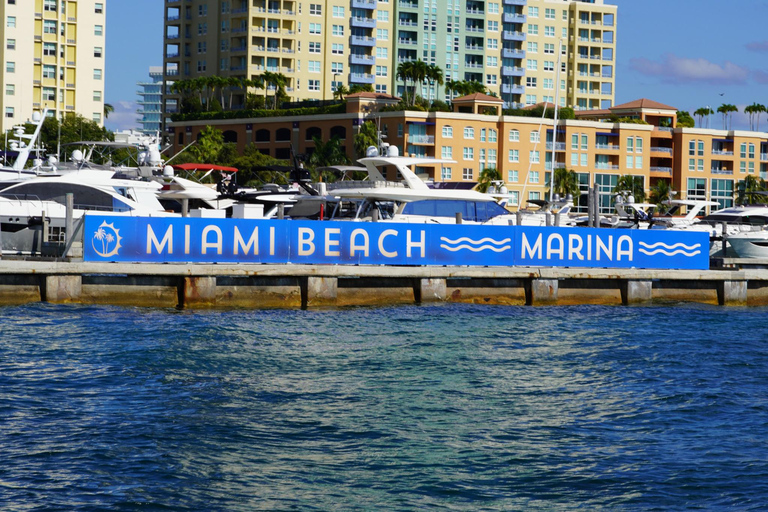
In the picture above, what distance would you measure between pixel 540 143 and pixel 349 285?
81.9 metres

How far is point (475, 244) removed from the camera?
27.4 metres

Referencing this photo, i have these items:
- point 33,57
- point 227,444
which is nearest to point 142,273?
point 227,444

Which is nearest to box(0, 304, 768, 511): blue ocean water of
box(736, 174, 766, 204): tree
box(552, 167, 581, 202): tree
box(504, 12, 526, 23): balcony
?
box(552, 167, 581, 202): tree

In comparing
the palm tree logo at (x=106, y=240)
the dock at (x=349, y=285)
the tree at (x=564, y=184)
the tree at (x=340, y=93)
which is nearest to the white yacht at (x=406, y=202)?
the dock at (x=349, y=285)

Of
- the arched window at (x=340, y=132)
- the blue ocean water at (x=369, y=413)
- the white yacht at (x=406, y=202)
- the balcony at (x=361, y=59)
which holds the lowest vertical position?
the blue ocean water at (x=369, y=413)

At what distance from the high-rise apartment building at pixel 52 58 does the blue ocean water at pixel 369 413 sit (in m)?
105

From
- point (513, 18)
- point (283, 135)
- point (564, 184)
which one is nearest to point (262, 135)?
point (283, 135)

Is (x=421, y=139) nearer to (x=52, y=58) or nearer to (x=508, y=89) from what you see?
(x=508, y=89)

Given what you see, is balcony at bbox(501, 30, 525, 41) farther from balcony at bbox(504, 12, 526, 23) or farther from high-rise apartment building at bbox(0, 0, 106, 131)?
high-rise apartment building at bbox(0, 0, 106, 131)

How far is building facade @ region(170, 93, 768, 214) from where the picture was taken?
10038cm

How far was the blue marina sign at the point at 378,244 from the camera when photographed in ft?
81.3

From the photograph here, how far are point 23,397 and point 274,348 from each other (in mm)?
5781

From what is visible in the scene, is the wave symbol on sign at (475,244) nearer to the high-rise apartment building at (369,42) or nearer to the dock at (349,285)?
the dock at (349,285)

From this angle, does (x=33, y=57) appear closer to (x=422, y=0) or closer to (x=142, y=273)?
(x=422, y=0)
